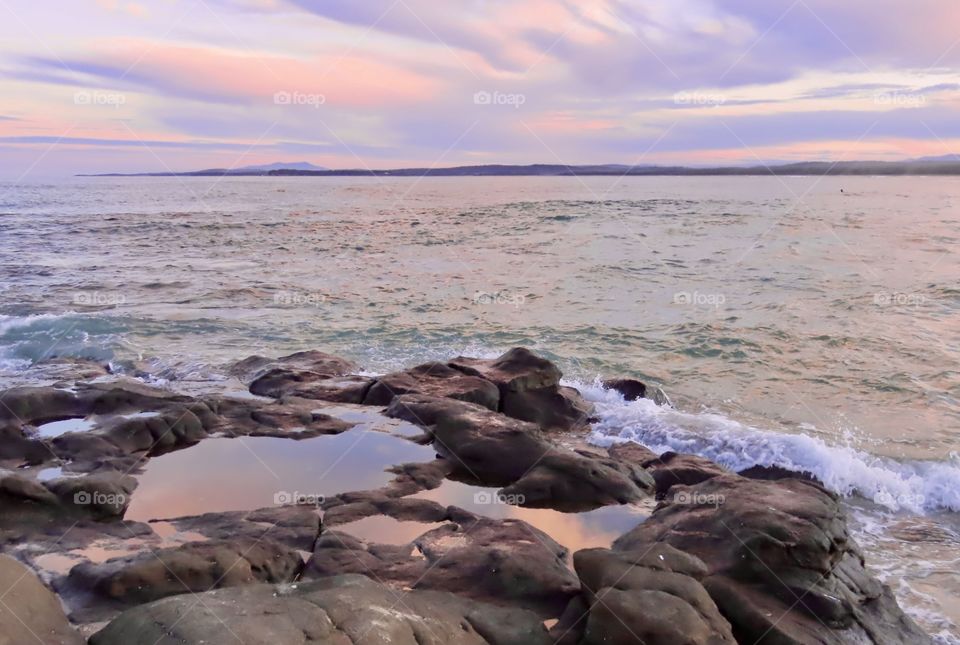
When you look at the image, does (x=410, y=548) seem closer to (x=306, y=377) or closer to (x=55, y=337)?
(x=306, y=377)

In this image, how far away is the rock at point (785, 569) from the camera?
6.39 m

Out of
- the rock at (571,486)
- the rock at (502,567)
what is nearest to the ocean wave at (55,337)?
the rock at (571,486)

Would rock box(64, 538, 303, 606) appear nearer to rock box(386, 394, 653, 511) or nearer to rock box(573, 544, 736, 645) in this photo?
rock box(573, 544, 736, 645)

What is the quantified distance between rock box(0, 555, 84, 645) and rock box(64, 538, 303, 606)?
63cm

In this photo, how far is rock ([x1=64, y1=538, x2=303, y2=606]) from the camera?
6.17m

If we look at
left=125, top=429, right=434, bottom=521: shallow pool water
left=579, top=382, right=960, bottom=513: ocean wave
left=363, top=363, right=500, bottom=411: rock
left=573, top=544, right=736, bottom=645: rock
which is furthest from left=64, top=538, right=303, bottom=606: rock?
left=579, top=382, right=960, bottom=513: ocean wave

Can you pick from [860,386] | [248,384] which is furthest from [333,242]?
[860,386]

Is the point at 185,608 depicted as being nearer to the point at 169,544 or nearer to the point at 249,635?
the point at 249,635

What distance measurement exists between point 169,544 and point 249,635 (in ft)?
9.83

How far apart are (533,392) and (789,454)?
14.0ft

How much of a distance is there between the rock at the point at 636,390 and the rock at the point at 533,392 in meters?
1.07

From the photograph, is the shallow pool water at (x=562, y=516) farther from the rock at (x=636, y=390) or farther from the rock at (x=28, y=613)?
the rock at (x=636, y=390)

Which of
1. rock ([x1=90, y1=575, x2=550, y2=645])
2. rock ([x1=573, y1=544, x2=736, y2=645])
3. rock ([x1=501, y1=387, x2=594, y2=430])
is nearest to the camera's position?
rock ([x1=90, y1=575, x2=550, y2=645])

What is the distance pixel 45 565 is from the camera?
22.2 feet
